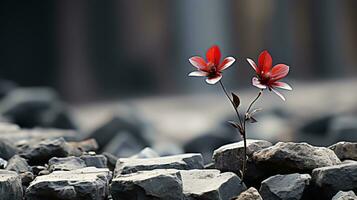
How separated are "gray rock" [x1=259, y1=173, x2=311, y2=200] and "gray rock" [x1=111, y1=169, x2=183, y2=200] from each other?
9.0 inches

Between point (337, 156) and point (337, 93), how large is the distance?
6776mm

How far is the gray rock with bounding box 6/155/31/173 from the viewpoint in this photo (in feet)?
6.80

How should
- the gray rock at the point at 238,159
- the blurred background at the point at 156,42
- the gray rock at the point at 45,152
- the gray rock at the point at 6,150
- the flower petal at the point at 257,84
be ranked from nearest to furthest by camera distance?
the flower petal at the point at 257,84, the gray rock at the point at 238,159, the gray rock at the point at 45,152, the gray rock at the point at 6,150, the blurred background at the point at 156,42

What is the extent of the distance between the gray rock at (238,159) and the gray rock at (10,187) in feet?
1.76

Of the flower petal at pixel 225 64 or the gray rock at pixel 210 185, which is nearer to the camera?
the gray rock at pixel 210 185

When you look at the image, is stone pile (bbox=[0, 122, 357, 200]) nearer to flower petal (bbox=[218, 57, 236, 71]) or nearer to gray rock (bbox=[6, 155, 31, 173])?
gray rock (bbox=[6, 155, 31, 173])

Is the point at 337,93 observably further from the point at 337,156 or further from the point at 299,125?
the point at 337,156

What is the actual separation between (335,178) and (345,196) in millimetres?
83

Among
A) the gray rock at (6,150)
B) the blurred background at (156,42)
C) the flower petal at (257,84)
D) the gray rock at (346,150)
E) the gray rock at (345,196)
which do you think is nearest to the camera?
the gray rock at (345,196)

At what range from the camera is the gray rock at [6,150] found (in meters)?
2.38

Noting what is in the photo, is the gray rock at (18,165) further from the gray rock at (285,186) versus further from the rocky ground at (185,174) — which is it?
the gray rock at (285,186)

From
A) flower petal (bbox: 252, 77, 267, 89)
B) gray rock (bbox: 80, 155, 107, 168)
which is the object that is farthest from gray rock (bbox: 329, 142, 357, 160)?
gray rock (bbox: 80, 155, 107, 168)

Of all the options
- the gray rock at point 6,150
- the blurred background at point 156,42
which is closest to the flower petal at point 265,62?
the gray rock at point 6,150

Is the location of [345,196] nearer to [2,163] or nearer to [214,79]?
[214,79]
